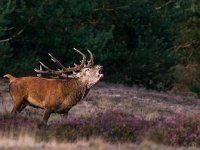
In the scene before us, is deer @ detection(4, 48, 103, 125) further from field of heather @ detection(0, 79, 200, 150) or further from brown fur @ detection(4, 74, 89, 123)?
field of heather @ detection(0, 79, 200, 150)

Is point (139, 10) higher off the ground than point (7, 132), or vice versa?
point (139, 10)

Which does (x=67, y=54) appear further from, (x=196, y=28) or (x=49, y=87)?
(x=196, y=28)

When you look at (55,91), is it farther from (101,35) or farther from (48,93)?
(101,35)

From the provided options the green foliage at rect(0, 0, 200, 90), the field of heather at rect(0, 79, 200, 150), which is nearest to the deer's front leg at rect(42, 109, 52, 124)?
the field of heather at rect(0, 79, 200, 150)

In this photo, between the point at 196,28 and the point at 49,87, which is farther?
the point at 196,28

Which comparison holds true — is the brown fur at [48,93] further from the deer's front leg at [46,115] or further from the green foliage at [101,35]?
the green foliage at [101,35]

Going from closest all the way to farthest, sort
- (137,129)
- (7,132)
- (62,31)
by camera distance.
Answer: (7,132), (137,129), (62,31)

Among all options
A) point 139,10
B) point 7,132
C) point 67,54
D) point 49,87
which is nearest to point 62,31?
point 67,54

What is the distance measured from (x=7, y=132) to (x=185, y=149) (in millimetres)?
3492

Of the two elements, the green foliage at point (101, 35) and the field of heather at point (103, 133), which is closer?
the field of heather at point (103, 133)

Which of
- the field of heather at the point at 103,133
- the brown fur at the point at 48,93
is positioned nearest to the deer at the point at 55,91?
the brown fur at the point at 48,93

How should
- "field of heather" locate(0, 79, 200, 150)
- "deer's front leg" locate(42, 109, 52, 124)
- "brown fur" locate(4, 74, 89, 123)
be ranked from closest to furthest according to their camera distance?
"field of heather" locate(0, 79, 200, 150)
"deer's front leg" locate(42, 109, 52, 124)
"brown fur" locate(4, 74, 89, 123)

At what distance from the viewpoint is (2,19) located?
77.9 feet

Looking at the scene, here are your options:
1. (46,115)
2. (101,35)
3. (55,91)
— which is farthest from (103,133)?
(101,35)
